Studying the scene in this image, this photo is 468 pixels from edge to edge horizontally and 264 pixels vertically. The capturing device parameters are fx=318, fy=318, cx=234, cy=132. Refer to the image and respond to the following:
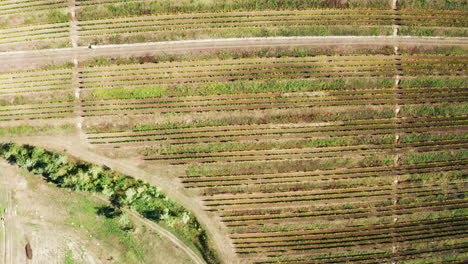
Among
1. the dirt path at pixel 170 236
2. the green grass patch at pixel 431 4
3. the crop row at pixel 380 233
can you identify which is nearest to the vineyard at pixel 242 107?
the green grass patch at pixel 431 4

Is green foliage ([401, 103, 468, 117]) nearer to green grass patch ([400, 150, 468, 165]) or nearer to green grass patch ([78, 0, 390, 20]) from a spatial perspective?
green grass patch ([400, 150, 468, 165])

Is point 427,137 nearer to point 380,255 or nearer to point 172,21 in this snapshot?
point 380,255

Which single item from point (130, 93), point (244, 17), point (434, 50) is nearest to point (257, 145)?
point (244, 17)

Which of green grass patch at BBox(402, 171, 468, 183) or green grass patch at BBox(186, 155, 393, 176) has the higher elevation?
green grass patch at BBox(186, 155, 393, 176)

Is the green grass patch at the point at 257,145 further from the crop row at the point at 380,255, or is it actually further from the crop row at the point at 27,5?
the crop row at the point at 27,5

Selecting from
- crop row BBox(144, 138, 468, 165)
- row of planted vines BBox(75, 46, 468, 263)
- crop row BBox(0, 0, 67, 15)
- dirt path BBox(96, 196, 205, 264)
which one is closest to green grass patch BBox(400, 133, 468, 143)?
row of planted vines BBox(75, 46, 468, 263)

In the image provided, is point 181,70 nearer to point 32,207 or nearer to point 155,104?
point 155,104

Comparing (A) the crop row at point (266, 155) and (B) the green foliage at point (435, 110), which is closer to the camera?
(A) the crop row at point (266, 155)
